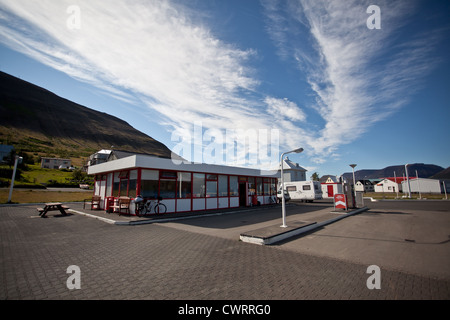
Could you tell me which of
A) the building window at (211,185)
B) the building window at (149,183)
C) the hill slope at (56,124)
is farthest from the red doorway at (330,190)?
the hill slope at (56,124)

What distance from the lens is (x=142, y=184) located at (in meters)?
12.7

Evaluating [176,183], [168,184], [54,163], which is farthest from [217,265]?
[54,163]

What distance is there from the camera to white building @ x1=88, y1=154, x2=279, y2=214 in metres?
12.9

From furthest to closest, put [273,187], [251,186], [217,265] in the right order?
[273,187] → [251,186] → [217,265]

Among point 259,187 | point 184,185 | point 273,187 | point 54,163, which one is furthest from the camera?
point 54,163

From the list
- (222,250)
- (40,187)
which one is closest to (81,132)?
(40,187)

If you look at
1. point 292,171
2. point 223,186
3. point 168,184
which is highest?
point 292,171

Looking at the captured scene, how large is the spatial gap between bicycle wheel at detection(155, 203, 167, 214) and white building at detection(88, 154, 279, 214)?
0.32 metres

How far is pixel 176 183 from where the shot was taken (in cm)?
1416

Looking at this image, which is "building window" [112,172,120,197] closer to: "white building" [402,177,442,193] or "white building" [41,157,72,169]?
"white building" [402,177,442,193]

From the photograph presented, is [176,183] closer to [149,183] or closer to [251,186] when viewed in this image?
[149,183]

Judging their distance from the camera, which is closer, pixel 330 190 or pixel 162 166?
pixel 162 166

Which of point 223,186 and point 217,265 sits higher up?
point 223,186

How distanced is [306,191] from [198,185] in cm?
1601
